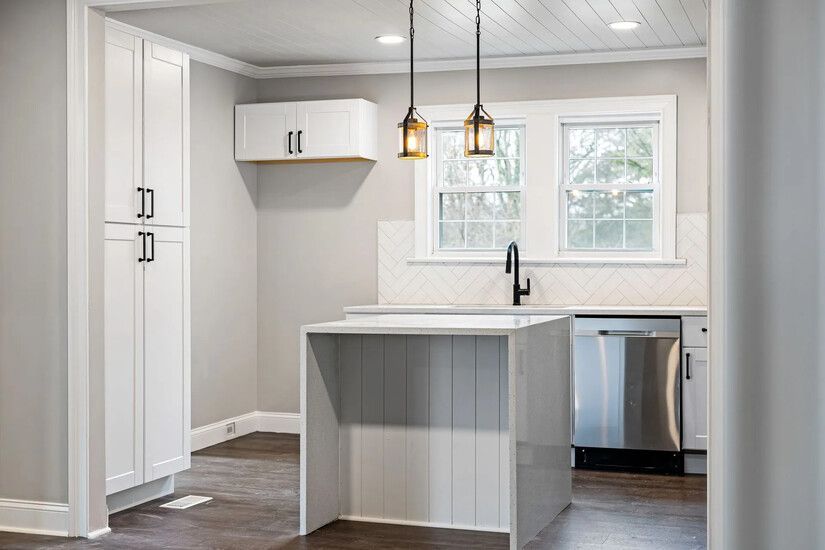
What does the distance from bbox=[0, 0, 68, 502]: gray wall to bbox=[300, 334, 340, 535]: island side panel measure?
3.34ft

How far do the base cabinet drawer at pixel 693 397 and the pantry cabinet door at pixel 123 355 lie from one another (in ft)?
9.80

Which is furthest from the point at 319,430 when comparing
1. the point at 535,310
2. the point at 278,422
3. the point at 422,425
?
the point at 278,422

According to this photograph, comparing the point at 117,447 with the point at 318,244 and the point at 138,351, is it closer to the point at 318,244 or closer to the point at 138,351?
the point at 138,351

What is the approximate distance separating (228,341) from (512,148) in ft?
7.69

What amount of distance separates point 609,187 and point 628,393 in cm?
145

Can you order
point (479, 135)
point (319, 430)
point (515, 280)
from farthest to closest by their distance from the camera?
1. point (515, 280)
2. point (319, 430)
3. point (479, 135)

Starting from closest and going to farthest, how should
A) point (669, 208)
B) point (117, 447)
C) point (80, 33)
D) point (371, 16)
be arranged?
point (80, 33)
point (117, 447)
point (371, 16)
point (669, 208)

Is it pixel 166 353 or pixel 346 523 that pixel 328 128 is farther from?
pixel 346 523

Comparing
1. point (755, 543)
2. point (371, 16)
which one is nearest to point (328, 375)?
point (371, 16)

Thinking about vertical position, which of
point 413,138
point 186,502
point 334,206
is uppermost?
point 413,138

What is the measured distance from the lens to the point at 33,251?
3.89 m

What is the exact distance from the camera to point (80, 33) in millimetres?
3801

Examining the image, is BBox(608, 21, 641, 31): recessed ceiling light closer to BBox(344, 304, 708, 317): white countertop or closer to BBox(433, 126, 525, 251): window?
BBox(433, 126, 525, 251): window

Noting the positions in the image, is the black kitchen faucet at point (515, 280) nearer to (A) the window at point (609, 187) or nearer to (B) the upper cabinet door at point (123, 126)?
(A) the window at point (609, 187)
